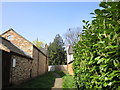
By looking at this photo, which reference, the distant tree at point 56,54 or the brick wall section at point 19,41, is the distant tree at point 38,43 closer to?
the distant tree at point 56,54

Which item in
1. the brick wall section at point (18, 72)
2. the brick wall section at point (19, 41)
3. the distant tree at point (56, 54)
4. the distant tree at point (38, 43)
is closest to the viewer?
the brick wall section at point (18, 72)

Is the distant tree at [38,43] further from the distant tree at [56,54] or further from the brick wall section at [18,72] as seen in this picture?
the brick wall section at [18,72]

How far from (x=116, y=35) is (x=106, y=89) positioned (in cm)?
107

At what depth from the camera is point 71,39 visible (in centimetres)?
4250

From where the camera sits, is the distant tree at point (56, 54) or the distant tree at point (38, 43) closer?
the distant tree at point (56, 54)

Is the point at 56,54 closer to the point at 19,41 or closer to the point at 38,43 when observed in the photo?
the point at 38,43

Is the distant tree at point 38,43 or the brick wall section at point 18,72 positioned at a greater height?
the distant tree at point 38,43

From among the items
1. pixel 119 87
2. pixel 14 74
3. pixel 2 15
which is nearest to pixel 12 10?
pixel 2 15

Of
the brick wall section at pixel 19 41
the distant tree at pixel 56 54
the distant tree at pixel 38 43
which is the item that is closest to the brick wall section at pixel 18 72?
the brick wall section at pixel 19 41

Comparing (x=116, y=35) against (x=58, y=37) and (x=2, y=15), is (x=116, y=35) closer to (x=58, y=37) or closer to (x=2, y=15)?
(x=2, y=15)

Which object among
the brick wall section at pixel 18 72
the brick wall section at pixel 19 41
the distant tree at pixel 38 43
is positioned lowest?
the brick wall section at pixel 18 72

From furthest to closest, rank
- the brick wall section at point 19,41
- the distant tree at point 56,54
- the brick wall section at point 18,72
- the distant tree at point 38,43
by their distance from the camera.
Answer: the distant tree at point 38,43
the distant tree at point 56,54
the brick wall section at point 19,41
the brick wall section at point 18,72

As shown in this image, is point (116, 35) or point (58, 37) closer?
point (116, 35)

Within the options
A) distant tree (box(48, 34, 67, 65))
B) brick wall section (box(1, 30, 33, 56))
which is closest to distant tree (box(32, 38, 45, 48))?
distant tree (box(48, 34, 67, 65))
